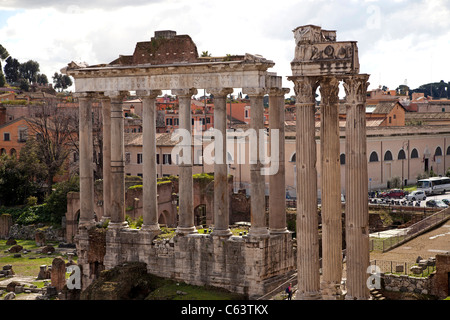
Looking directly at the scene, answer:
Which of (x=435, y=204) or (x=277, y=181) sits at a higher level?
(x=277, y=181)

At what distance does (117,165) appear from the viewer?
84.9 ft

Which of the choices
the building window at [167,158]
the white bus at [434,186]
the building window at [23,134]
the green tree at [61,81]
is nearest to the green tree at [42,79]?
the green tree at [61,81]

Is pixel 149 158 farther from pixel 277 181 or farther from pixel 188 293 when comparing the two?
pixel 188 293

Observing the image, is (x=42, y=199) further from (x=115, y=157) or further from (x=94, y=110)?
(x=115, y=157)

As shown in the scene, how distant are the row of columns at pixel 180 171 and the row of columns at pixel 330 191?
5.94 m

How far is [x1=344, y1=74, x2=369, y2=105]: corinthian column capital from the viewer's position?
15.9m

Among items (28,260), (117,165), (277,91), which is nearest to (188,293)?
(117,165)

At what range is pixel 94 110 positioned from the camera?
52906mm

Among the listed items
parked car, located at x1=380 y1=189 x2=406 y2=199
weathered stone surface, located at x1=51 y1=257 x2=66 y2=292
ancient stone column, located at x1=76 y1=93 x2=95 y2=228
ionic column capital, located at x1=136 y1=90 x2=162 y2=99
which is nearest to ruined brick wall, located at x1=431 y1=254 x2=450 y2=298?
ionic column capital, located at x1=136 y1=90 x2=162 y2=99

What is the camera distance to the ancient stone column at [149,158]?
25.0 metres

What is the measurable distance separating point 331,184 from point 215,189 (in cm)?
712

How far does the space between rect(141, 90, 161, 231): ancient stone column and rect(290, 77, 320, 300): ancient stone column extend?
9223mm

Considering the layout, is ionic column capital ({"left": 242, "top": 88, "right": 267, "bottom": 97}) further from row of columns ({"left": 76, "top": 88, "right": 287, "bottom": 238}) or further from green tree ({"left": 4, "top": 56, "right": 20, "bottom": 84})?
green tree ({"left": 4, "top": 56, "right": 20, "bottom": 84})

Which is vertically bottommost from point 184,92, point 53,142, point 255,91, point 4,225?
point 4,225
